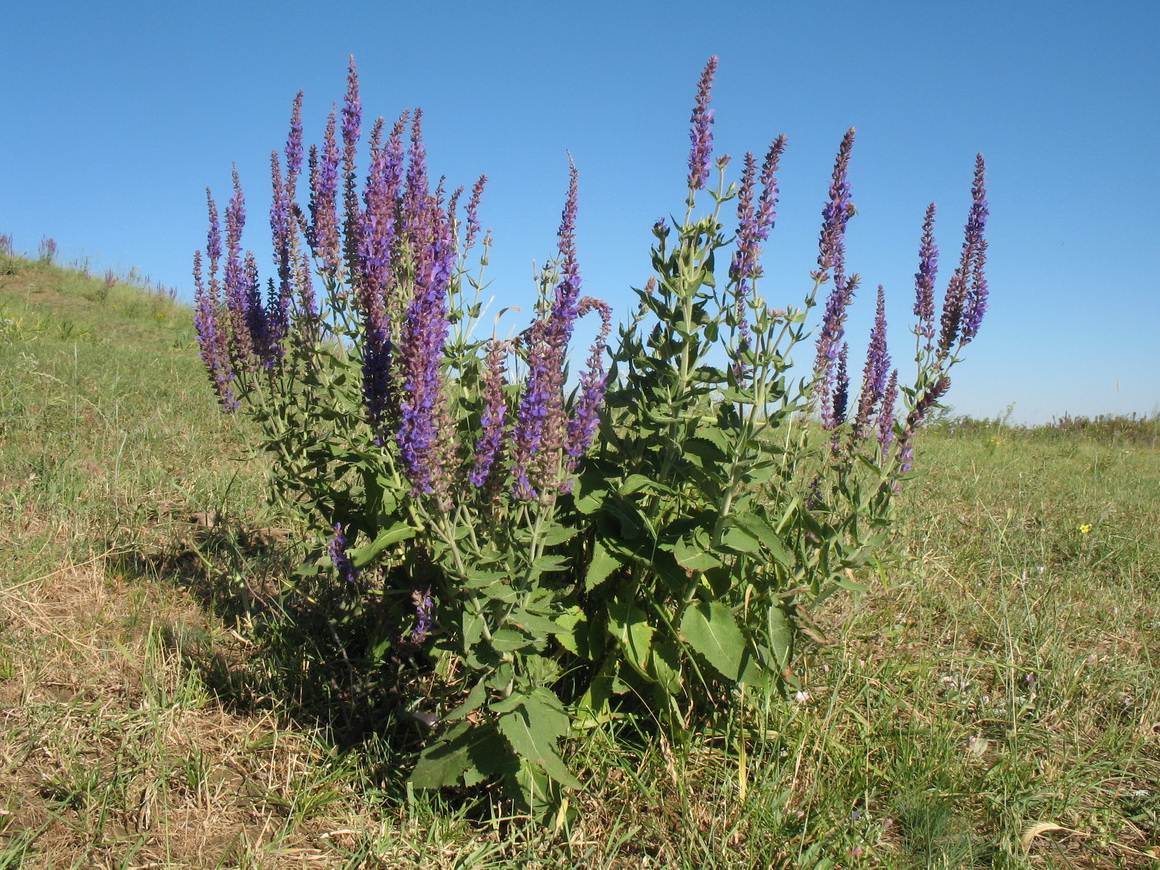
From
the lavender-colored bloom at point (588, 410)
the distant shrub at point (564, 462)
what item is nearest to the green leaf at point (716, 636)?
the distant shrub at point (564, 462)

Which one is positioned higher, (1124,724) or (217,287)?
(217,287)

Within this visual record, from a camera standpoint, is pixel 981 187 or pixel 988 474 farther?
pixel 988 474

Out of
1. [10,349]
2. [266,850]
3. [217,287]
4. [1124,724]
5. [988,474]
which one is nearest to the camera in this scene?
[266,850]

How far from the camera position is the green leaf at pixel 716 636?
7.96ft

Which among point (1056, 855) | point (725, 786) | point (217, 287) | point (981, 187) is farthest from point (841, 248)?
point (217, 287)

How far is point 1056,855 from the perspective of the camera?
2391 millimetres

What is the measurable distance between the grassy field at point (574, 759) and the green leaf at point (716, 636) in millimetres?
349

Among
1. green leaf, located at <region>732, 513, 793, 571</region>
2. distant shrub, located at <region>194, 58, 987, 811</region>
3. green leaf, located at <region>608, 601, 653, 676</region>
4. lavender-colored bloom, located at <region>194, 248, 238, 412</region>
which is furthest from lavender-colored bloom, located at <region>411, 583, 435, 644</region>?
lavender-colored bloom, located at <region>194, 248, 238, 412</region>

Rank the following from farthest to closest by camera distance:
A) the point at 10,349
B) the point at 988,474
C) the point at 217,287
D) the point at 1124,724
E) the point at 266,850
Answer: the point at 10,349, the point at 988,474, the point at 217,287, the point at 1124,724, the point at 266,850

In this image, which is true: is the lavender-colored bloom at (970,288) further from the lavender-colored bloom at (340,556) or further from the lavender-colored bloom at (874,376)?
the lavender-colored bloom at (340,556)

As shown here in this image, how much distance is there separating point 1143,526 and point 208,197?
6.53 metres

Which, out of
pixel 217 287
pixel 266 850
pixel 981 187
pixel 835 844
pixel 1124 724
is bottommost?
→ pixel 266 850

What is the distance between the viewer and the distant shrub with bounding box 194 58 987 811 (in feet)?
7.09

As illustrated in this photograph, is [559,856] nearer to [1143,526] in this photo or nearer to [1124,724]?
[1124,724]
